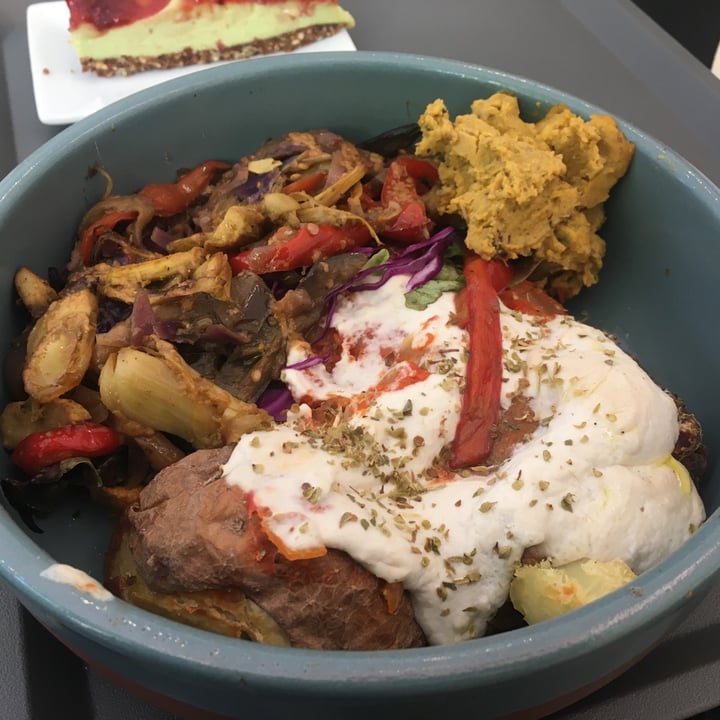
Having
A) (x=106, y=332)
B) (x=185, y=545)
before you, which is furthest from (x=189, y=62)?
(x=185, y=545)

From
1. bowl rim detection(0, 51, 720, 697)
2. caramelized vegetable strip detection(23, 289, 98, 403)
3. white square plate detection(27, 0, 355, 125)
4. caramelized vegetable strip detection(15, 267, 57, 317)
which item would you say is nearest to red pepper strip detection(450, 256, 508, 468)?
bowl rim detection(0, 51, 720, 697)

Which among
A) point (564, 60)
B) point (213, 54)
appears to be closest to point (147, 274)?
point (213, 54)

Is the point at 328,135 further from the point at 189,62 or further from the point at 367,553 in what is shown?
the point at 367,553

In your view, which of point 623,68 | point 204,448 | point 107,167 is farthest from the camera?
point 623,68

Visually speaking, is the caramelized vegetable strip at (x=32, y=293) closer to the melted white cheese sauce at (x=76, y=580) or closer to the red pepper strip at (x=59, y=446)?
the red pepper strip at (x=59, y=446)

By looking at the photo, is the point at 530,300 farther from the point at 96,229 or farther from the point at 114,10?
the point at 114,10

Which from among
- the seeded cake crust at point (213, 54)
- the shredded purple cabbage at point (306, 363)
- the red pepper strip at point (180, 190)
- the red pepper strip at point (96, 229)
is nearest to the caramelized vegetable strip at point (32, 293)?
the red pepper strip at point (96, 229)

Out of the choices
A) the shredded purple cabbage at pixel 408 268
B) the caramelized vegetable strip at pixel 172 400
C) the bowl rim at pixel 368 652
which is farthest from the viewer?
the shredded purple cabbage at pixel 408 268
